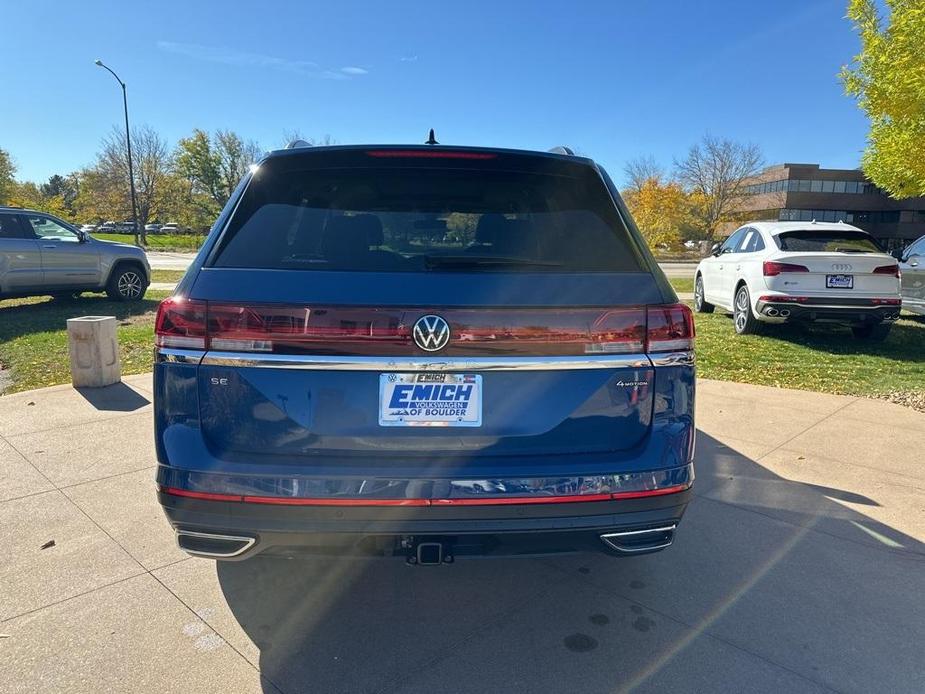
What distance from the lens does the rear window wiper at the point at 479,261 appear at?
6.88 ft

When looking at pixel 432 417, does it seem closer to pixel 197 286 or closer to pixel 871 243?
pixel 197 286

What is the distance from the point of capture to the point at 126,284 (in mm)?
12156

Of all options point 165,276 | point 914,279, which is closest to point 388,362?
point 914,279

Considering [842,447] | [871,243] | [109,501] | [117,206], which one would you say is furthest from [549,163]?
[117,206]

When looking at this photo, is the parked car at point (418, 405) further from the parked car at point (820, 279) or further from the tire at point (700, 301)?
the tire at point (700, 301)

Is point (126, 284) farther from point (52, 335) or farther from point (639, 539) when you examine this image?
point (639, 539)

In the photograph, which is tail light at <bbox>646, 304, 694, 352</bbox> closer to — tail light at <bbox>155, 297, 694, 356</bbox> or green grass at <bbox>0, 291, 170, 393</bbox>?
tail light at <bbox>155, 297, 694, 356</bbox>

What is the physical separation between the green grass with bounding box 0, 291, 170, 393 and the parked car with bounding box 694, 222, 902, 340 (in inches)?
327

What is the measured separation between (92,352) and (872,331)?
10.3m

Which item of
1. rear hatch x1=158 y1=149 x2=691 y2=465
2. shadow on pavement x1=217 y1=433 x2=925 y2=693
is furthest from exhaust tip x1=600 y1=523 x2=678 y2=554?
shadow on pavement x1=217 y1=433 x2=925 y2=693

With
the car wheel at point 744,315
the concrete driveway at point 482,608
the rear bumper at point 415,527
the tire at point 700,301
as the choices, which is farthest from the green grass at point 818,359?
the rear bumper at point 415,527

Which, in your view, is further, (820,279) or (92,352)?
(820,279)

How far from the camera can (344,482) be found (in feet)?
6.43

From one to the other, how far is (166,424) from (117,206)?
193 ft
